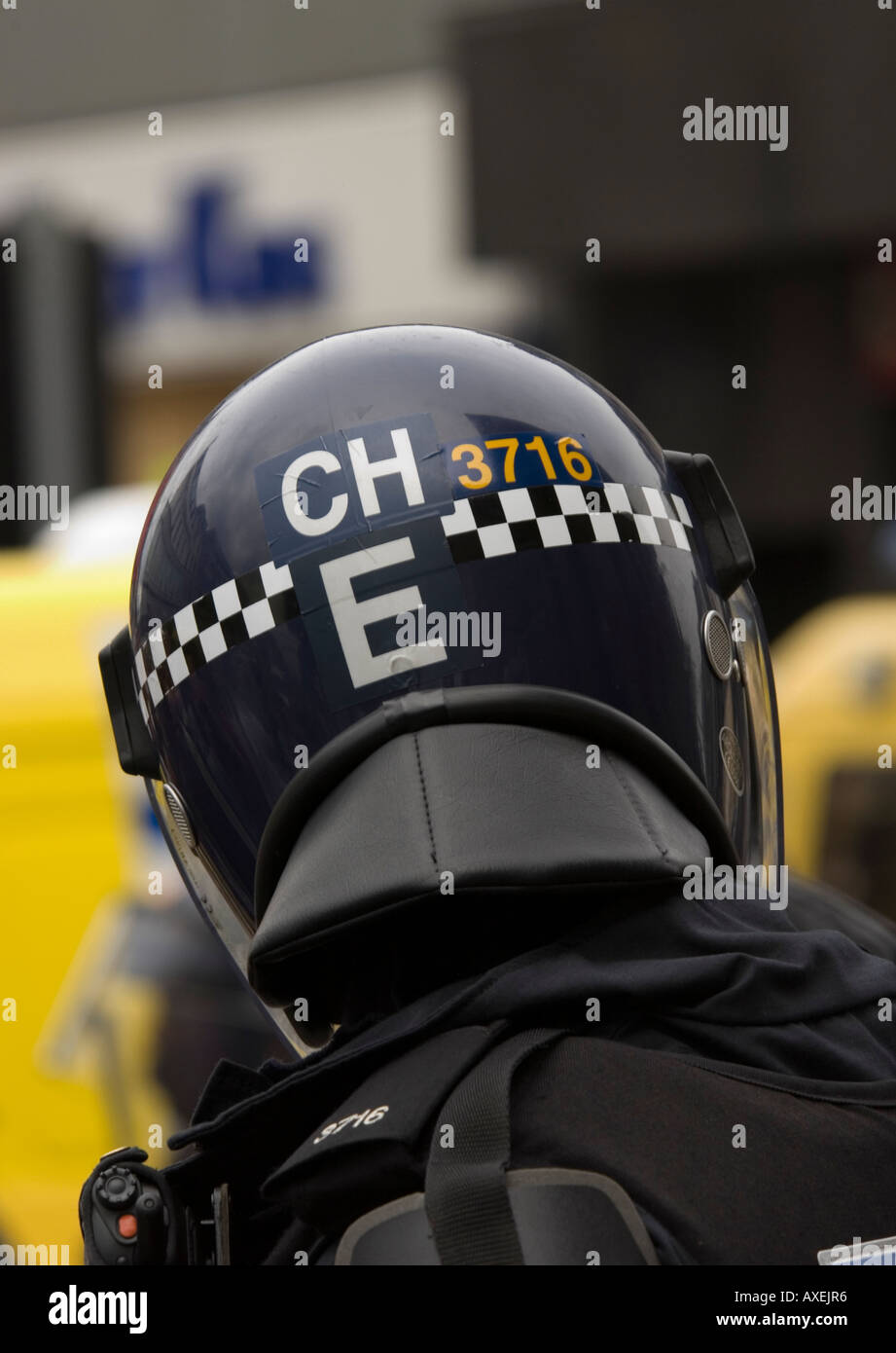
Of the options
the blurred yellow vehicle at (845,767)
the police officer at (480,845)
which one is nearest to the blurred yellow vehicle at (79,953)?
the blurred yellow vehicle at (845,767)

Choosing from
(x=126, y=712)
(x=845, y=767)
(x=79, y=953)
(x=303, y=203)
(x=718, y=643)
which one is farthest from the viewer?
(x=303, y=203)

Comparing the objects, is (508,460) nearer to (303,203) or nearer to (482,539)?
(482,539)

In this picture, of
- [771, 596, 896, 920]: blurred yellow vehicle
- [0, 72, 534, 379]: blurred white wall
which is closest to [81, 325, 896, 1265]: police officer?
[771, 596, 896, 920]: blurred yellow vehicle

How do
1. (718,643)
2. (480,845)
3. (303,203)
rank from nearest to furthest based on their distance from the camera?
(480,845)
(718,643)
(303,203)

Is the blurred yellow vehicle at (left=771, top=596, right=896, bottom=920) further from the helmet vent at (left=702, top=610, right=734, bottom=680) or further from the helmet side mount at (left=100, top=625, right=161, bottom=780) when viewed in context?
the helmet side mount at (left=100, top=625, right=161, bottom=780)

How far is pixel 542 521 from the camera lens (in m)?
1.37

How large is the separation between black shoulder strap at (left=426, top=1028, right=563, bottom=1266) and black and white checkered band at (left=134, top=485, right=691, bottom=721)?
423 mm

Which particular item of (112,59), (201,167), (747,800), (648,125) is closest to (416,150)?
(201,167)

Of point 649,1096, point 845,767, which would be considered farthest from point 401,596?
point 845,767

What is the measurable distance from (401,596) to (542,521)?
129mm

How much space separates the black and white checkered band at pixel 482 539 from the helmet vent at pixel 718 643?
0.07m

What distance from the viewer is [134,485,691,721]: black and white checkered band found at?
136cm
